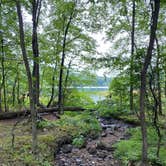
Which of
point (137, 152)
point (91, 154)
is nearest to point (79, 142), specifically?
point (91, 154)

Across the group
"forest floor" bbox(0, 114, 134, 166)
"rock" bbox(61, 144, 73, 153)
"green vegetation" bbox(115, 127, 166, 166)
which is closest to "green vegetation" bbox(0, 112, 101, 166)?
"forest floor" bbox(0, 114, 134, 166)

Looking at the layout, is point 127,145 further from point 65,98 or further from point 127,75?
point 65,98

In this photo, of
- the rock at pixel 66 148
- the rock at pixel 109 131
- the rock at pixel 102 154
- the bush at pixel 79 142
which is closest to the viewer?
the rock at pixel 102 154

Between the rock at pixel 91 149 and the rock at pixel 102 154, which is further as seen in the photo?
the rock at pixel 91 149

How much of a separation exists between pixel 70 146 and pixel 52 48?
6.91 meters

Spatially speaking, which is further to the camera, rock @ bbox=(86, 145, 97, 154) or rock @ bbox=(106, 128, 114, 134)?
rock @ bbox=(106, 128, 114, 134)

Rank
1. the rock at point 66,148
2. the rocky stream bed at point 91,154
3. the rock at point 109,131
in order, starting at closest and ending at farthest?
the rocky stream bed at point 91,154
the rock at point 66,148
the rock at point 109,131

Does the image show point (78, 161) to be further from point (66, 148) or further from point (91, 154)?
point (66, 148)

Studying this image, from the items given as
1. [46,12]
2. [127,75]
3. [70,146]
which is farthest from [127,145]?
[46,12]

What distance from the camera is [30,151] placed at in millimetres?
5680

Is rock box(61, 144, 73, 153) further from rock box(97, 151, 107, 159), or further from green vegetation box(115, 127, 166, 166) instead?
green vegetation box(115, 127, 166, 166)

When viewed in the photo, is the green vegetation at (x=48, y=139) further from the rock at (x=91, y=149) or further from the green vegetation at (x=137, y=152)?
the green vegetation at (x=137, y=152)

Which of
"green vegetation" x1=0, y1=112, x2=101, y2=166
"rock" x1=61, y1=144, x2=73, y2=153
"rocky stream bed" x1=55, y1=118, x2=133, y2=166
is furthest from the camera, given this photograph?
"rock" x1=61, y1=144, x2=73, y2=153

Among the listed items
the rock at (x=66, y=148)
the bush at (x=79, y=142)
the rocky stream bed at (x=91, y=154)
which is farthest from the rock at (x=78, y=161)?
the bush at (x=79, y=142)
